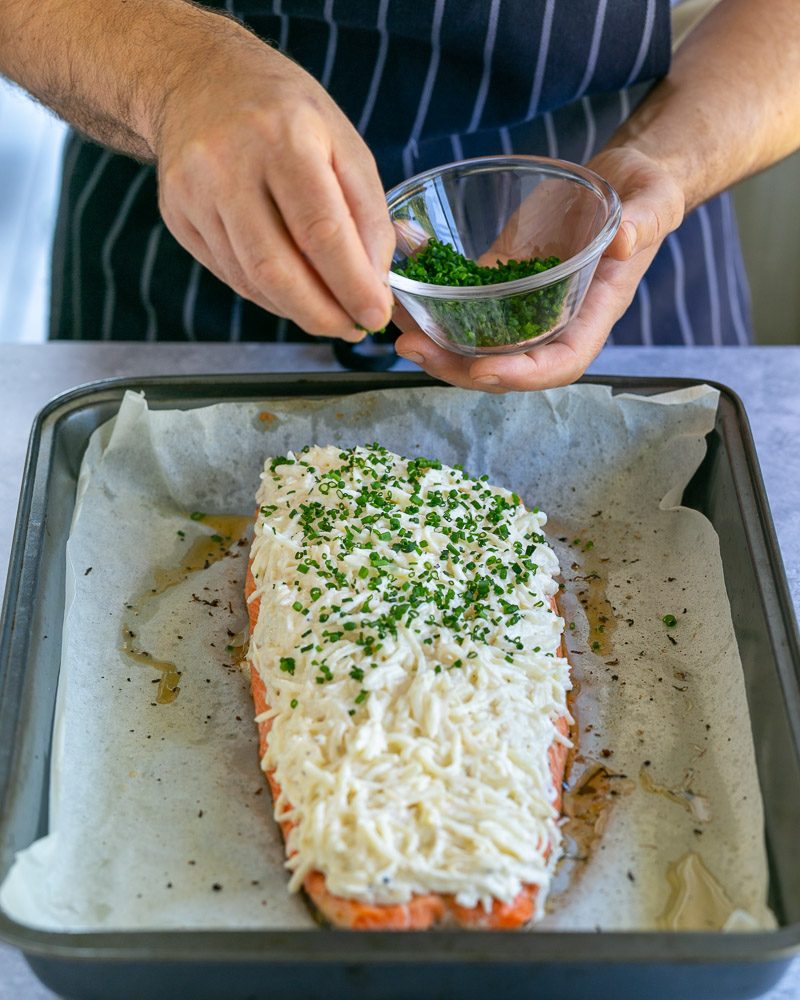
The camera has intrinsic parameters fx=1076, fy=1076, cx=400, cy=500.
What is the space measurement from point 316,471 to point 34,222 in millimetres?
4336

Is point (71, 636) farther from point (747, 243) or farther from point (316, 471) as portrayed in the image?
point (747, 243)

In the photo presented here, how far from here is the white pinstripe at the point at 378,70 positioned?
257 cm

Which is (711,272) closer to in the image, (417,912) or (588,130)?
(588,130)

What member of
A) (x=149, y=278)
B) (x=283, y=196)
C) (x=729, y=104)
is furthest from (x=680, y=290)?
(x=283, y=196)

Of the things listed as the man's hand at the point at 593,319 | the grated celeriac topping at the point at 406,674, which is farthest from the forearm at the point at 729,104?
the grated celeriac topping at the point at 406,674

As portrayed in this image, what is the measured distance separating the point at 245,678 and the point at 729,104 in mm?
1930

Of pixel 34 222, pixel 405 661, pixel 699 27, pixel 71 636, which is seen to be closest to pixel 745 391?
pixel 699 27

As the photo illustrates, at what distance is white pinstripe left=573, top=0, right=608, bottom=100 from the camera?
2.66 m

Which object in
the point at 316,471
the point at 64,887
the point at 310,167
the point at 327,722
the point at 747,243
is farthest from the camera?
the point at 747,243

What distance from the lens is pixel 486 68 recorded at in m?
2.68

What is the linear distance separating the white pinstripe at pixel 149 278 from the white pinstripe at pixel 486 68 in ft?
2.89

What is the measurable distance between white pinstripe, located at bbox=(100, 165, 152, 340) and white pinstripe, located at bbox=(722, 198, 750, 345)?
5.72ft

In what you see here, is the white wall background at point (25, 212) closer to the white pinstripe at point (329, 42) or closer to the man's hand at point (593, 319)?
the white pinstripe at point (329, 42)

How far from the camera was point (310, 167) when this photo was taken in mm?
1585
